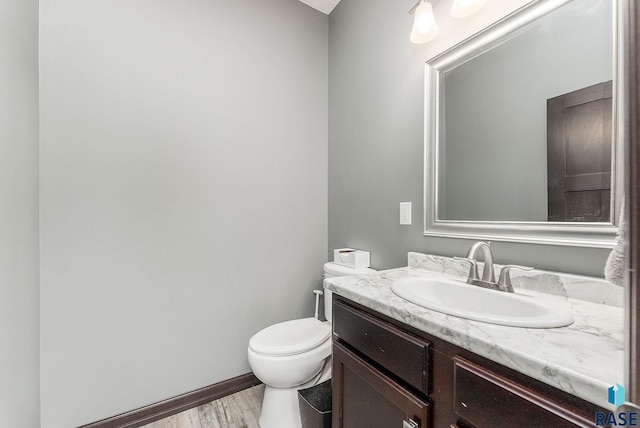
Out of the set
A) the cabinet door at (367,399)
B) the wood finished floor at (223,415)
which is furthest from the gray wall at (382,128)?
the wood finished floor at (223,415)

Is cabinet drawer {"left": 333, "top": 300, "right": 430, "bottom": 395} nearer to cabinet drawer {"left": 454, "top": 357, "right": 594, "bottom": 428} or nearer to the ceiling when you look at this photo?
cabinet drawer {"left": 454, "top": 357, "right": 594, "bottom": 428}

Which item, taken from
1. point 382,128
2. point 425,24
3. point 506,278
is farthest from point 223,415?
point 425,24

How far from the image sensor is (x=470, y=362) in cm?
59

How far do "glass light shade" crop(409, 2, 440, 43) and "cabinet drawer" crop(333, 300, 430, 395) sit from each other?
4.22ft

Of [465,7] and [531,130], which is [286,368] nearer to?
[531,130]

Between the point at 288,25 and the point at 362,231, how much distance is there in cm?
157

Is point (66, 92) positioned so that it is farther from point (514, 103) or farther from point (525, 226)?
point (525, 226)

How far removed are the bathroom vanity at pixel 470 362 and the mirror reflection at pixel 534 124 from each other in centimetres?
29

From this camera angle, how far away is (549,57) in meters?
0.92

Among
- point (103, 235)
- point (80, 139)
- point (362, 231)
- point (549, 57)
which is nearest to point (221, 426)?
point (103, 235)

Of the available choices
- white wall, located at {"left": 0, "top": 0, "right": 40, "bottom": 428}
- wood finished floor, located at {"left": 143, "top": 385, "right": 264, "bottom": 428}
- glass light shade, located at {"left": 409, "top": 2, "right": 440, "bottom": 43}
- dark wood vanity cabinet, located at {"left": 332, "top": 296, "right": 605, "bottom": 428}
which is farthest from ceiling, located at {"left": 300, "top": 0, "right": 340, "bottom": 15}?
wood finished floor, located at {"left": 143, "top": 385, "right": 264, "bottom": 428}

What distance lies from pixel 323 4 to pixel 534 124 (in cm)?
176

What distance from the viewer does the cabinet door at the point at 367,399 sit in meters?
0.70

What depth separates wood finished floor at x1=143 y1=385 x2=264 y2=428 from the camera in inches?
55.6
